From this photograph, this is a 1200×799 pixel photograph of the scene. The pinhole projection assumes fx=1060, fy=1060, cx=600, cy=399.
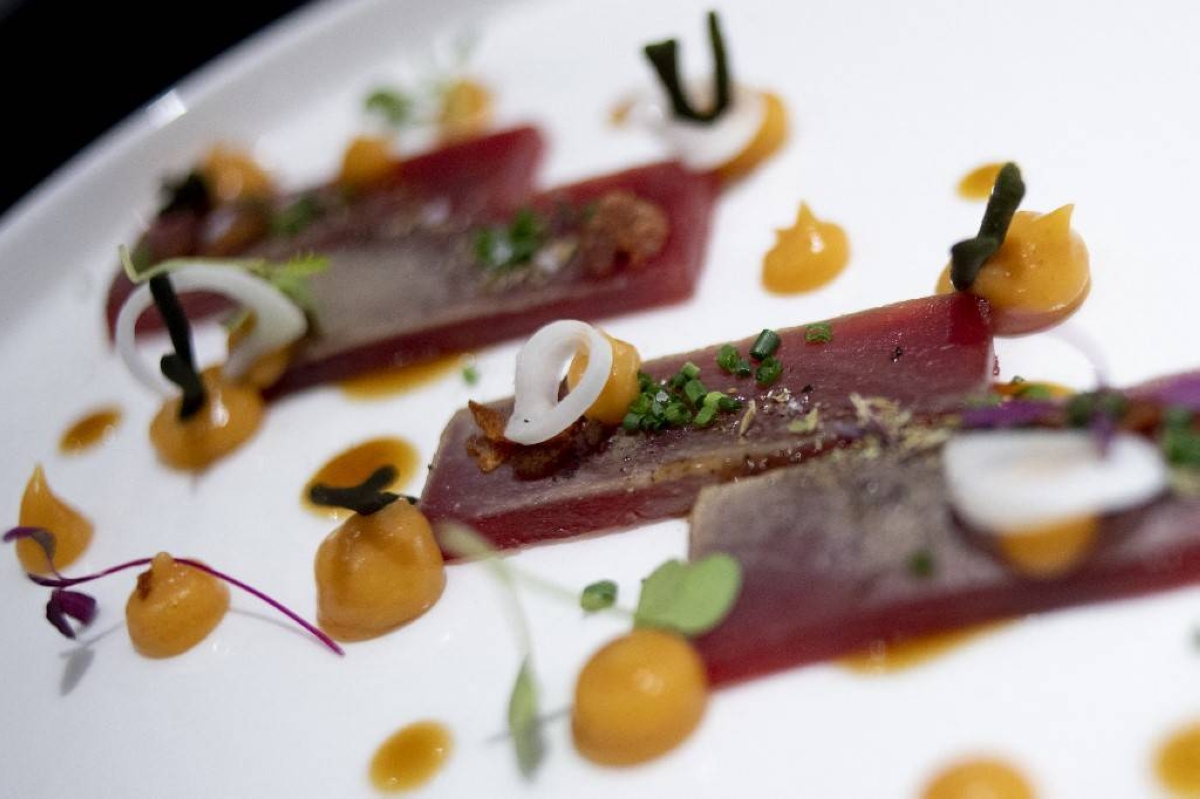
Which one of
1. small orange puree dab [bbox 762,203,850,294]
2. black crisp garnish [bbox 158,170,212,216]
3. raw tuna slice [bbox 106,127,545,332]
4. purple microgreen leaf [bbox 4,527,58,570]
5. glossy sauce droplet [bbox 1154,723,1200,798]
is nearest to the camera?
glossy sauce droplet [bbox 1154,723,1200,798]

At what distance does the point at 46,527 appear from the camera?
3213 millimetres

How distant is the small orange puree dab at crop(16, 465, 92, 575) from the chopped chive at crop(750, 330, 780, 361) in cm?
213

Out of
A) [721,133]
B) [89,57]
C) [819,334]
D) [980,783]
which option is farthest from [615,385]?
[89,57]

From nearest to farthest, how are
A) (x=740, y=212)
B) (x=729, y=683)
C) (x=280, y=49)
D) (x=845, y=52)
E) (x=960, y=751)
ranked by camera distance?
(x=960, y=751) → (x=729, y=683) → (x=740, y=212) → (x=845, y=52) → (x=280, y=49)

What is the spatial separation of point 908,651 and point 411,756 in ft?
3.65

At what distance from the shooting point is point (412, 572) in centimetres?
259

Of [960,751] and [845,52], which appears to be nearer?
[960,751]

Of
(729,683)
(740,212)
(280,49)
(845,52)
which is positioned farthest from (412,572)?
(280,49)

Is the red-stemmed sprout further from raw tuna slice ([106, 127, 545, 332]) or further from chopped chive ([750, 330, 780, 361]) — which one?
chopped chive ([750, 330, 780, 361])

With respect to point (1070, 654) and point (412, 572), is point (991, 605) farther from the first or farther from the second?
point (412, 572)

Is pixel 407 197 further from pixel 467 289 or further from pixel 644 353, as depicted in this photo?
pixel 644 353

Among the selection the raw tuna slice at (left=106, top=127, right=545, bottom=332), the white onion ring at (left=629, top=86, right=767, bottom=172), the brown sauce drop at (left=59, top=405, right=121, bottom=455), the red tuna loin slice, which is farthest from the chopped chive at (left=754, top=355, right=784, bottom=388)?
the brown sauce drop at (left=59, top=405, right=121, bottom=455)

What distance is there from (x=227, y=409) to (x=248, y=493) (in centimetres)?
34

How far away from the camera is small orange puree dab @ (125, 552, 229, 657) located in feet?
9.07
